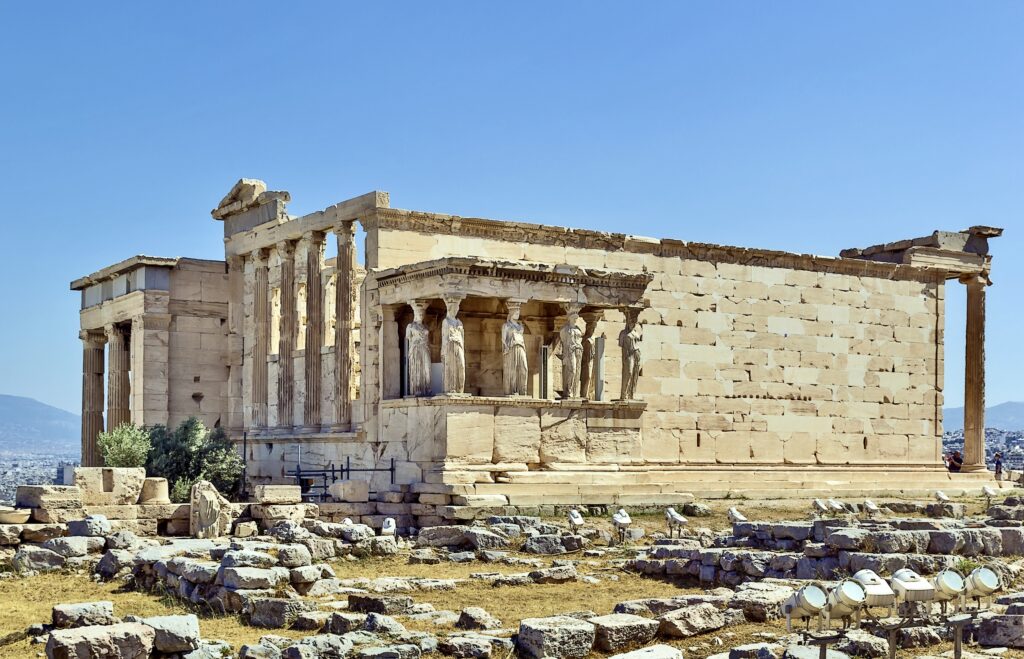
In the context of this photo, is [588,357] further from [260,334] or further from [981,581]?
[981,581]

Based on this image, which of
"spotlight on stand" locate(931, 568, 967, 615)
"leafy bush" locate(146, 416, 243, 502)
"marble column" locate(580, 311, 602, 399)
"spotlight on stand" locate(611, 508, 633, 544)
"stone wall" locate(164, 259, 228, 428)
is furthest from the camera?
"stone wall" locate(164, 259, 228, 428)

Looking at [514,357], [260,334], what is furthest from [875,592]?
[260,334]

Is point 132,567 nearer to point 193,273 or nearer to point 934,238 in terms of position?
point 193,273

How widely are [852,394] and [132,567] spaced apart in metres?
18.8

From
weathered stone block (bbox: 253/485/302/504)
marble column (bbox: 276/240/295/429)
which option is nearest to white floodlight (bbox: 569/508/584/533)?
weathered stone block (bbox: 253/485/302/504)

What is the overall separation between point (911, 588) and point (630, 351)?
1540cm

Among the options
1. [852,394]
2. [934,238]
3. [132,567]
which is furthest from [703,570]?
[934,238]

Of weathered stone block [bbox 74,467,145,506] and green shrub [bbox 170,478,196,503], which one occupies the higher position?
weathered stone block [bbox 74,467,145,506]

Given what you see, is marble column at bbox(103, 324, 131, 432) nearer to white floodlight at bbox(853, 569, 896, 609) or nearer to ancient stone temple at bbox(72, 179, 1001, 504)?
ancient stone temple at bbox(72, 179, 1001, 504)

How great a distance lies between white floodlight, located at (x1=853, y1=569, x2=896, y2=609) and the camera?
10227mm

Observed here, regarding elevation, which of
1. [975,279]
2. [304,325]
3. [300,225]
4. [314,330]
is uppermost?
[300,225]

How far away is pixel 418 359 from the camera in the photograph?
76.9 ft

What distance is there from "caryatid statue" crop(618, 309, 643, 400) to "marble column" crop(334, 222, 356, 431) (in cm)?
501

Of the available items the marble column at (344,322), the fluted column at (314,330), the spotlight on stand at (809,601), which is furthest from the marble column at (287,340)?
the spotlight on stand at (809,601)
